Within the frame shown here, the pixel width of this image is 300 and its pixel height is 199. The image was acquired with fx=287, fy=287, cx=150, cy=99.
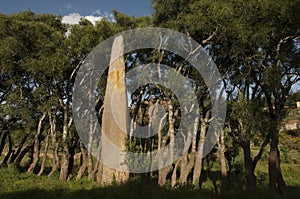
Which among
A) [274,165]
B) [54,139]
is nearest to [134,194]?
[274,165]

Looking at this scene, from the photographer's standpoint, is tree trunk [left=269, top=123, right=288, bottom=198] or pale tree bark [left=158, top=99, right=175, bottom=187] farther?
pale tree bark [left=158, top=99, right=175, bottom=187]

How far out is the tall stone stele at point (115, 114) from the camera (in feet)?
42.9

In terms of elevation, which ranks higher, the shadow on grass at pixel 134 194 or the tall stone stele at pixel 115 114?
the tall stone stele at pixel 115 114

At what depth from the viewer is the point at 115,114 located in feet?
46.8

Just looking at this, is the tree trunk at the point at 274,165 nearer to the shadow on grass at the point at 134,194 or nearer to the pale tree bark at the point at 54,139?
the shadow on grass at the point at 134,194

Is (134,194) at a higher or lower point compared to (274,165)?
lower

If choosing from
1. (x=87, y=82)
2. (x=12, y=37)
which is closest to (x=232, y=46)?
(x=87, y=82)

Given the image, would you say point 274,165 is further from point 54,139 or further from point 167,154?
point 54,139

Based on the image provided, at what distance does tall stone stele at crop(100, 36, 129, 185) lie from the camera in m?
13.1

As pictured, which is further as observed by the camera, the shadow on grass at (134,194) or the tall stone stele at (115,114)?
the tall stone stele at (115,114)

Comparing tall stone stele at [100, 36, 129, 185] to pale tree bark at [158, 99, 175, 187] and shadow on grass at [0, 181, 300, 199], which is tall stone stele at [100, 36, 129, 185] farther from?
shadow on grass at [0, 181, 300, 199]

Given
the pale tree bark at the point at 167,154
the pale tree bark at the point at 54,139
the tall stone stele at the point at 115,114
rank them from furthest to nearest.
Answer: the pale tree bark at the point at 54,139 → the tall stone stele at the point at 115,114 → the pale tree bark at the point at 167,154

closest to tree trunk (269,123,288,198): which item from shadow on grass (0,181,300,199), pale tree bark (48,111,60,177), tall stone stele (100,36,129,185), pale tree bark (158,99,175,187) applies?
shadow on grass (0,181,300,199)

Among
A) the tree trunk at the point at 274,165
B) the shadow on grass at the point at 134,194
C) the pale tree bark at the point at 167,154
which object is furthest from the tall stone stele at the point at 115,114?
the tree trunk at the point at 274,165
